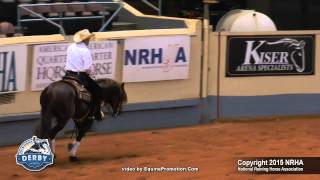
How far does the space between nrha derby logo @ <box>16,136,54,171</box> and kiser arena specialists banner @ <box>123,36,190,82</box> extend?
12.2ft

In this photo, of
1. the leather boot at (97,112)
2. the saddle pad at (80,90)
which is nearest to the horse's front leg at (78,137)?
the leather boot at (97,112)

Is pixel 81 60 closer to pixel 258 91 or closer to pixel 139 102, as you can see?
pixel 139 102

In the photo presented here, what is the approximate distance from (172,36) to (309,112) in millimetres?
3742

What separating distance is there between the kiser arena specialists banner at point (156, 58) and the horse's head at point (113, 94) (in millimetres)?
2311

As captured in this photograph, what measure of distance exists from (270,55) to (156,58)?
2.69 metres

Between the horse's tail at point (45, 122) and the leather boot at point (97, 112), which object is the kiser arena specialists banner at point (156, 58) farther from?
the horse's tail at point (45, 122)

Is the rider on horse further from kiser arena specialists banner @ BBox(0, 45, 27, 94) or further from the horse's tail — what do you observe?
kiser arena specialists banner @ BBox(0, 45, 27, 94)

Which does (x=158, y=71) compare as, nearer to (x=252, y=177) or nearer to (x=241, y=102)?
(x=241, y=102)

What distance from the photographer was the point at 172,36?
13.6 m

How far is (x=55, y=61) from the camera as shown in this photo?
1241 centimetres

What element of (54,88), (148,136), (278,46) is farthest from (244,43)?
(54,88)

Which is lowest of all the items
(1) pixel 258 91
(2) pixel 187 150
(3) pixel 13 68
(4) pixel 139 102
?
(2) pixel 187 150

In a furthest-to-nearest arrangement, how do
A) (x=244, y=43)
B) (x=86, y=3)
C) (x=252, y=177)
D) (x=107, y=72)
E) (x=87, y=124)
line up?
(x=86, y=3), (x=244, y=43), (x=107, y=72), (x=87, y=124), (x=252, y=177)

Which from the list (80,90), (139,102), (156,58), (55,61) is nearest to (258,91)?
(156,58)
